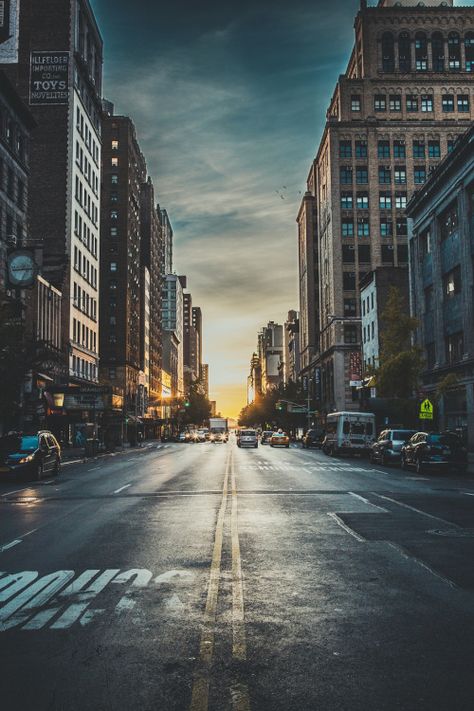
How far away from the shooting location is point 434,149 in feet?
322

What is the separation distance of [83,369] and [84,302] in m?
7.53

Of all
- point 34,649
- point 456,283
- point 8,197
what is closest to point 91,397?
point 8,197

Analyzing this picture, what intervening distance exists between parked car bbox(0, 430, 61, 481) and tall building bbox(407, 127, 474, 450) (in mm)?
24815

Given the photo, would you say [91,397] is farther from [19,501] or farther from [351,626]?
[351,626]

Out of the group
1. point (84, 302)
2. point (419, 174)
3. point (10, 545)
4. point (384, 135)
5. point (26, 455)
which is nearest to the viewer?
point (10, 545)

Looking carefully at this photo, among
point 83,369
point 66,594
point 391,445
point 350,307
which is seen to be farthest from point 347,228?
point 66,594

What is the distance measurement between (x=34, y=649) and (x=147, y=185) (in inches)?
5492

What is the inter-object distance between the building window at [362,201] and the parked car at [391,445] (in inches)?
2680

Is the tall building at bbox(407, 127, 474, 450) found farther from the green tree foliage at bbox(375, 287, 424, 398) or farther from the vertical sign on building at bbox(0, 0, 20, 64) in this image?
the vertical sign on building at bbox(0, 0, 20, 64)

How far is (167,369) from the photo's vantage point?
175 meters

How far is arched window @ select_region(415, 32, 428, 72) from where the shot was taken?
10094 cm

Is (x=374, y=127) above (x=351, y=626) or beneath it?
above

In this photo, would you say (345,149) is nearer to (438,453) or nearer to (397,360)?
(397,360)

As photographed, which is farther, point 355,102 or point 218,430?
point 218,430
